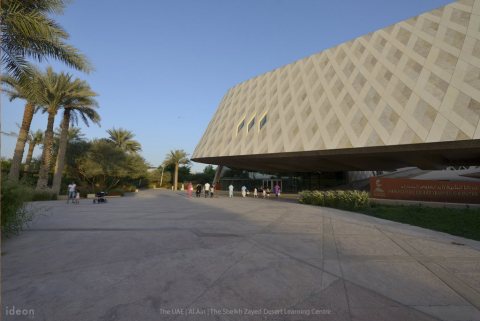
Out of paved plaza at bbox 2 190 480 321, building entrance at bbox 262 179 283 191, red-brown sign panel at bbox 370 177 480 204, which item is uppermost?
building entrance at bbox 262 179 283 191

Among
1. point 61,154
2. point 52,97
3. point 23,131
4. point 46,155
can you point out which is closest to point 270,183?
point 61,154

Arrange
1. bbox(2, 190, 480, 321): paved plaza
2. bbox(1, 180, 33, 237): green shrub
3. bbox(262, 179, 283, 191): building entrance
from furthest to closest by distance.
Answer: bbox(262, 179, 283, 191): building entrance
bbox(1, 180, 33, 237): green shrub
bbox(2, 190, 480, 321): paved plaza

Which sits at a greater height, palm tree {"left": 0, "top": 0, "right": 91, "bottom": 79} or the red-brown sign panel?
palm tree {"left": 0, "top": 0, "right": 91, "bottom": 79}

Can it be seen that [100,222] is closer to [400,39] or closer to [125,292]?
[125,292]

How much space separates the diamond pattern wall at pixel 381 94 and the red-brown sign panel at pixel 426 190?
258 cm

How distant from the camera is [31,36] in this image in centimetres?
1015

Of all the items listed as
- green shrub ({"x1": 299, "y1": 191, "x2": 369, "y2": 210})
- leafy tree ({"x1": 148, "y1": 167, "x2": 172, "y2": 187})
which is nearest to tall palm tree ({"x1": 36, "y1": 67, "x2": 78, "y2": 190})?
green shrub ({"x1": 299, "y1": 191, "x2": 369, "y2": 210})

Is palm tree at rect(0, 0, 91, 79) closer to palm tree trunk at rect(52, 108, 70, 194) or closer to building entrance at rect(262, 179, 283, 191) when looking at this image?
palm tree trunk at rect(52, 108, 70, 194)

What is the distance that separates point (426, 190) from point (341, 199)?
16.9ft

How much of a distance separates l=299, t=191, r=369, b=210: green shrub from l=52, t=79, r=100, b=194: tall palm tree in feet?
70.8

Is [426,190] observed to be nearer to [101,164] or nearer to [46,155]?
[46,155]

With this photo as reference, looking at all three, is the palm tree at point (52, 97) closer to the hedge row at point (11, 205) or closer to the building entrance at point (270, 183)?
the hedge row at point (11, 205)

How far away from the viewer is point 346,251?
19.9 ft

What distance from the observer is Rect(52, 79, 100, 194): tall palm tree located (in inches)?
971
